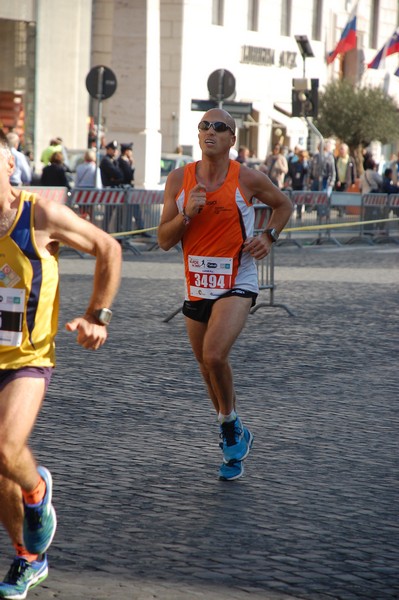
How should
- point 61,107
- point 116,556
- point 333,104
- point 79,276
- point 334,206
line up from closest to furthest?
point 116,556 < point 79,276 < point 334,206 < point 61,107 < point 333,104

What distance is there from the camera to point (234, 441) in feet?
22.9

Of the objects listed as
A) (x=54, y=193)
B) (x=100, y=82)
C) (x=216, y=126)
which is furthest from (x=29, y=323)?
(x=100, y=82)

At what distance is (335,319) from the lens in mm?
14219

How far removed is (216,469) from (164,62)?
41754 millimetres

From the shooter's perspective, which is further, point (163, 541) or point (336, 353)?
point (336, 353)

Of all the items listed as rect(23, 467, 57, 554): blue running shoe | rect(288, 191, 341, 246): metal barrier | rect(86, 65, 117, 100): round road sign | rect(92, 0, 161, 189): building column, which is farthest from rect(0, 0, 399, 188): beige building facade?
rect(23, 467, 57, 554): blue running shoe

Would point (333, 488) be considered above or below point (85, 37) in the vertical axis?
below

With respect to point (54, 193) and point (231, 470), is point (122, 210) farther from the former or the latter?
point (231, 470)

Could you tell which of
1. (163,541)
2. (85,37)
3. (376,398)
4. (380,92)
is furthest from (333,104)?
(163,541)

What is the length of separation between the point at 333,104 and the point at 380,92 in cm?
207

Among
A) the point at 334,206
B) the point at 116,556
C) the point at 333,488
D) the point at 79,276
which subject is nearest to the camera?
the point at 116,556

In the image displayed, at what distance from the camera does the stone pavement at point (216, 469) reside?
5137 millimetres

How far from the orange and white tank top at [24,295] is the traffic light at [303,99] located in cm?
2682

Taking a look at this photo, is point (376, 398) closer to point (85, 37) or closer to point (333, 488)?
point (333, 488)
